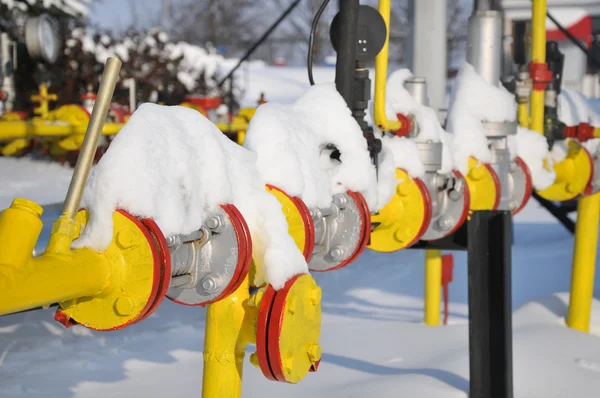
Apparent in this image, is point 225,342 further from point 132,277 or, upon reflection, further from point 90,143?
point 90,143

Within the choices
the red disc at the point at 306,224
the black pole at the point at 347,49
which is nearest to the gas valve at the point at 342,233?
the red disc at the point at 306,224

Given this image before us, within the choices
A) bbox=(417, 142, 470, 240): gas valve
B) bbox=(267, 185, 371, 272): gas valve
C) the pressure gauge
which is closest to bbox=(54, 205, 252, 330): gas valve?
bbox=(267, 185, 371, 272): gas valve

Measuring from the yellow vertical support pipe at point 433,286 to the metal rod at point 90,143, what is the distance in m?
3.09

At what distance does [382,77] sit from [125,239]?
1249 millimetres

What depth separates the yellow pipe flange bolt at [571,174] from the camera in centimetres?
394

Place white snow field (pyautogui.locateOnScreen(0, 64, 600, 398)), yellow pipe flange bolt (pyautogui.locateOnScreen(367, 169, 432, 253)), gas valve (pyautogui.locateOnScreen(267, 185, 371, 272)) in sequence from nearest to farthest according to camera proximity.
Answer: gas valve (pyautogui.locateOnScreen(267, 185, 371, 272)) < yellow pipe flange bolt (pyautogui.locateOnScreen(367, 169, 432, 253)) < white snow field (pyautogui.locateOnScreen(0, 64, 600, 398))

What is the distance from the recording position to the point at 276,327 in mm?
1667

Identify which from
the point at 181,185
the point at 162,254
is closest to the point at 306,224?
the point at 181,185

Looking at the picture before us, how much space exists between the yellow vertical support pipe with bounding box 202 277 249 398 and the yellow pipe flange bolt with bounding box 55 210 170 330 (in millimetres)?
347

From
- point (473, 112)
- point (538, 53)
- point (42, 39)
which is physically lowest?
point (473, 112)

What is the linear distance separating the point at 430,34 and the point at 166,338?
2.02 m

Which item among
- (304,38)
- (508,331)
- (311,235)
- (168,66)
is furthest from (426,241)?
(304,38)

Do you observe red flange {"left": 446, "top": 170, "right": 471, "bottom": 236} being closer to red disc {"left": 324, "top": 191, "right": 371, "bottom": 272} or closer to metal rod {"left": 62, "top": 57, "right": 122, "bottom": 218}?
red disc {"left": 324, "top": 191, "right": 371, "bottom": 272}

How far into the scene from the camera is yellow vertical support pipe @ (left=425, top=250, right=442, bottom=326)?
14.3ft
